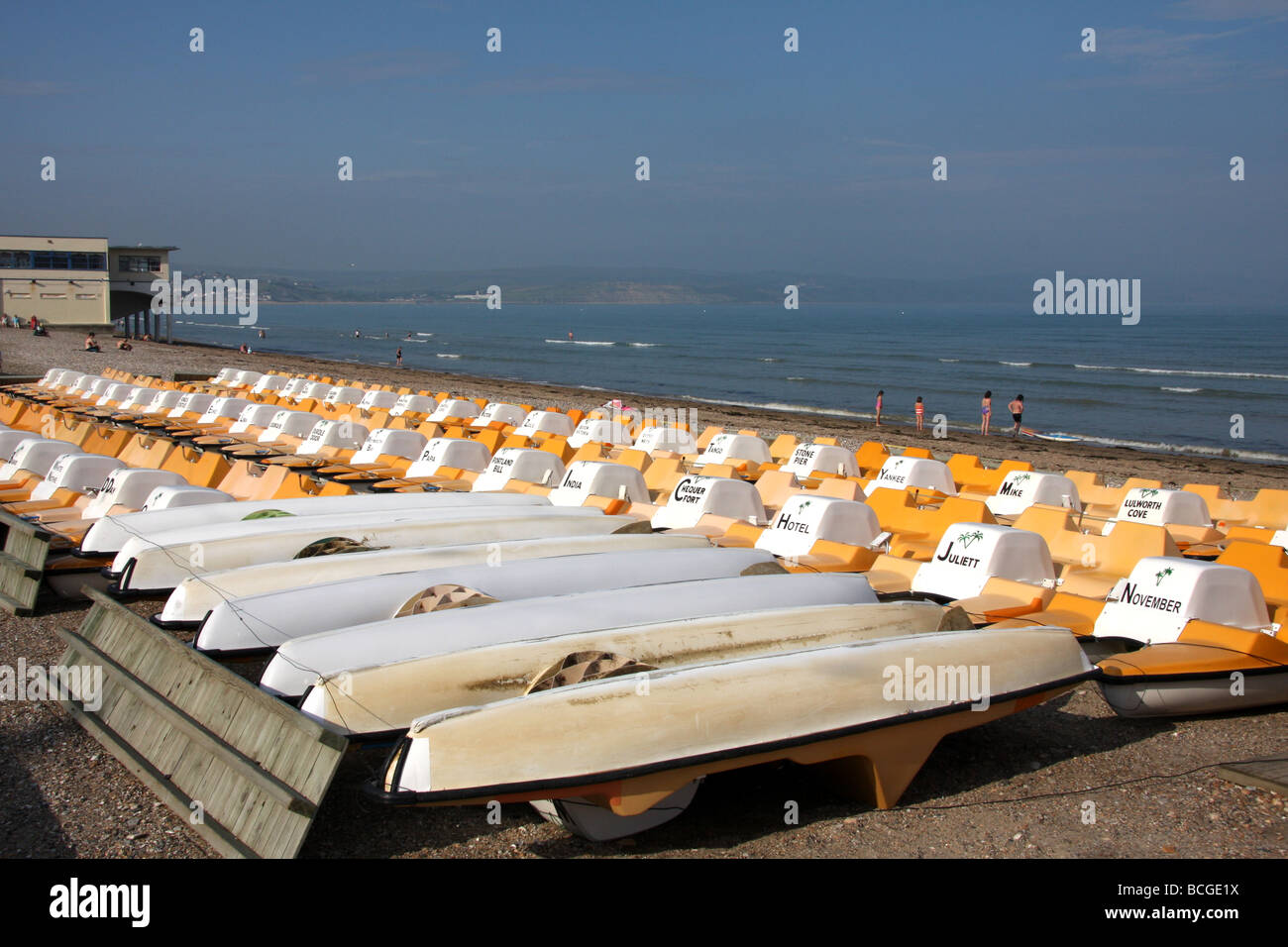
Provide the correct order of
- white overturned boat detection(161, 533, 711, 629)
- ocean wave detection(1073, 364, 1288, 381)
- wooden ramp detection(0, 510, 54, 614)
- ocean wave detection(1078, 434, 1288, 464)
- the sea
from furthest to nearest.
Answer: ocean wave detection(1073, 364, 1288, 381), the sea, ocean wave detection(1078, 434, 1288, 464), wooden ramp detection(0, 510, 54, 614), white overturned boat detection(161, 533, 711, 629)

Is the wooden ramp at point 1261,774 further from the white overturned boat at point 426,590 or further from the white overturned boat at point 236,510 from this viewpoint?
the white overturned boat at point 236,510

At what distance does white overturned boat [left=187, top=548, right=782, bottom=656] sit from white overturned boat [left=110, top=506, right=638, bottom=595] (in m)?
1.48

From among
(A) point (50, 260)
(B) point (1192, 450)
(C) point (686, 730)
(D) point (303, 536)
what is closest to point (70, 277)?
(A) point (50, 260)

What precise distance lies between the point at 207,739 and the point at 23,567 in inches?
207

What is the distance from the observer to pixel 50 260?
58.4m

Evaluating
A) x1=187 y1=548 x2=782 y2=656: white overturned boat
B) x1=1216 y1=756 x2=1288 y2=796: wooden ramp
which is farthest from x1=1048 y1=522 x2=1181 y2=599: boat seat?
x1=1216 y1=756 x2=1288 y2=796: wooden ramp

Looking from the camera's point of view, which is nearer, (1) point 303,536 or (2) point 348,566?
(2) point 348,566

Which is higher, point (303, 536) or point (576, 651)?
point (303, 536)

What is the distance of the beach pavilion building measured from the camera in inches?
2277

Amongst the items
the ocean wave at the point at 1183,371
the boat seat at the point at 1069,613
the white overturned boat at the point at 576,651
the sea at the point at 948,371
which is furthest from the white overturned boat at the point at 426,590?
the ocean wave at the point at 1183,371

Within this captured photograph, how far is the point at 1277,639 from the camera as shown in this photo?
7.91 m

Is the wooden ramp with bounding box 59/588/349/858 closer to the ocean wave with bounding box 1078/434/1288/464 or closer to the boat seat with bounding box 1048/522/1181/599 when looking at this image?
the boat seat with bounding box 1048/522/1181/599

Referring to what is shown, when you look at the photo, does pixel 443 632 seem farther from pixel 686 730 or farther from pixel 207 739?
pixel 686 730
